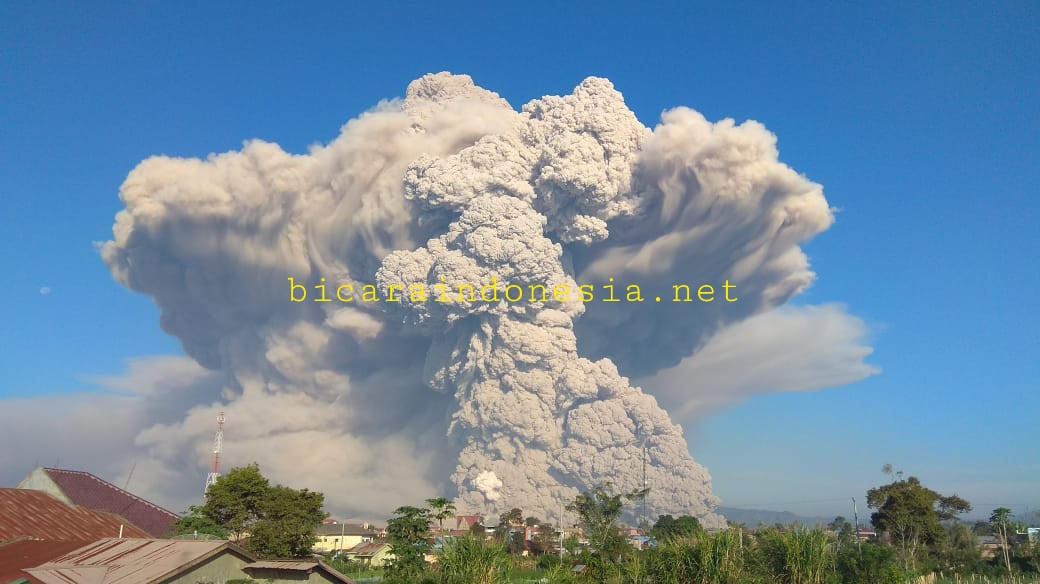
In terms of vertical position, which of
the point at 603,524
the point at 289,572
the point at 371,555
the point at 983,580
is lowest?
the point at 983,580

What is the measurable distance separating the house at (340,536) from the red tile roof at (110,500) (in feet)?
64.8

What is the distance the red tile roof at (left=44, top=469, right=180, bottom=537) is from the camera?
4438 cm

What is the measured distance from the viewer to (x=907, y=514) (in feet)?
153

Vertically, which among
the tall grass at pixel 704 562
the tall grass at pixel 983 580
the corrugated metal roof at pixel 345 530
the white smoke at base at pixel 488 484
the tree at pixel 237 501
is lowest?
the tall grass at pixel 983 580

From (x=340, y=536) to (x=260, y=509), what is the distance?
1361 inches

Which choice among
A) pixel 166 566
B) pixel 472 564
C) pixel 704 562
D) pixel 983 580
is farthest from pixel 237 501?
pixel 983 580

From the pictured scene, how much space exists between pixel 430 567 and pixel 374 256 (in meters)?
50.4

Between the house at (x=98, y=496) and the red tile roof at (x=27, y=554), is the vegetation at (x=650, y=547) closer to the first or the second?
the red tile roof at (x=27, y=554)

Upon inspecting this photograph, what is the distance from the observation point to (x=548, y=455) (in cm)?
7912

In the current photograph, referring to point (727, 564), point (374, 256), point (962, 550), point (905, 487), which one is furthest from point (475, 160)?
point (727, 564)

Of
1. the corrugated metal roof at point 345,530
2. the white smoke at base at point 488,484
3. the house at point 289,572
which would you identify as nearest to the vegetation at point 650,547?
the house at point 289,572

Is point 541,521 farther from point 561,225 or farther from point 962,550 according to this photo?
point 962,550

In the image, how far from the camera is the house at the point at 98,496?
44.2 m

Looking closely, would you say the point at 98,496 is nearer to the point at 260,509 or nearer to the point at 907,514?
the point at 260,509
